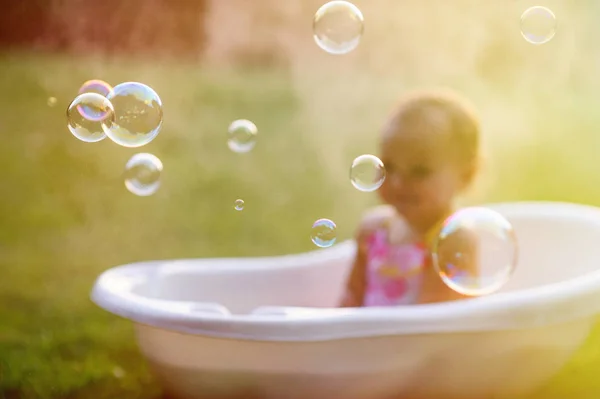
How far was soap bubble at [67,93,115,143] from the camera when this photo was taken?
1.48 meters

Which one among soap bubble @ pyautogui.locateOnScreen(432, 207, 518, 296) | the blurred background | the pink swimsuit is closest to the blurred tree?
the blurred background

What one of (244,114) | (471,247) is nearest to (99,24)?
(244,114)

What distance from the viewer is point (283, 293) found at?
1874 mm

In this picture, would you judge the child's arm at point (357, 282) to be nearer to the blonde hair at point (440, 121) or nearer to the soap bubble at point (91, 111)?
the blonde hair at point (440, 121)

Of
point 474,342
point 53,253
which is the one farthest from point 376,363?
point 53,253

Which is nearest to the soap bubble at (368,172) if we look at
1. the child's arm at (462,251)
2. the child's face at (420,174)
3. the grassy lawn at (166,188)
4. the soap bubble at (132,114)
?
the child's face at (420,174)

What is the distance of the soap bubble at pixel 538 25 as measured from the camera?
173cm

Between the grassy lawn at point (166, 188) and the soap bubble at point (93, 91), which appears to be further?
the grassy lawn at point (166, 188)

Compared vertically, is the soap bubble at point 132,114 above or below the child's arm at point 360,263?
above

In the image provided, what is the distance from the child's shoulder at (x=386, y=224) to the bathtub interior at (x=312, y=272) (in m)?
0.15

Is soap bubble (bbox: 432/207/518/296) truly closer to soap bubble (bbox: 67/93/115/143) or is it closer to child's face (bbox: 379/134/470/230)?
child's face (bbox: 379/134/470/230)

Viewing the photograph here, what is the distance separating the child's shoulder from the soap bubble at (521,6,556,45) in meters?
0.52

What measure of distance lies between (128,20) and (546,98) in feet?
8.05

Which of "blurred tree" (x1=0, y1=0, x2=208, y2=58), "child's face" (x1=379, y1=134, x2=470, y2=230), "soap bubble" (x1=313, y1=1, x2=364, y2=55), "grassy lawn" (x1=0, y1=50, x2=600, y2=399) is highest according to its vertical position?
"blurred tree" (x1=0, y1=0, x2=208, y2=58)
